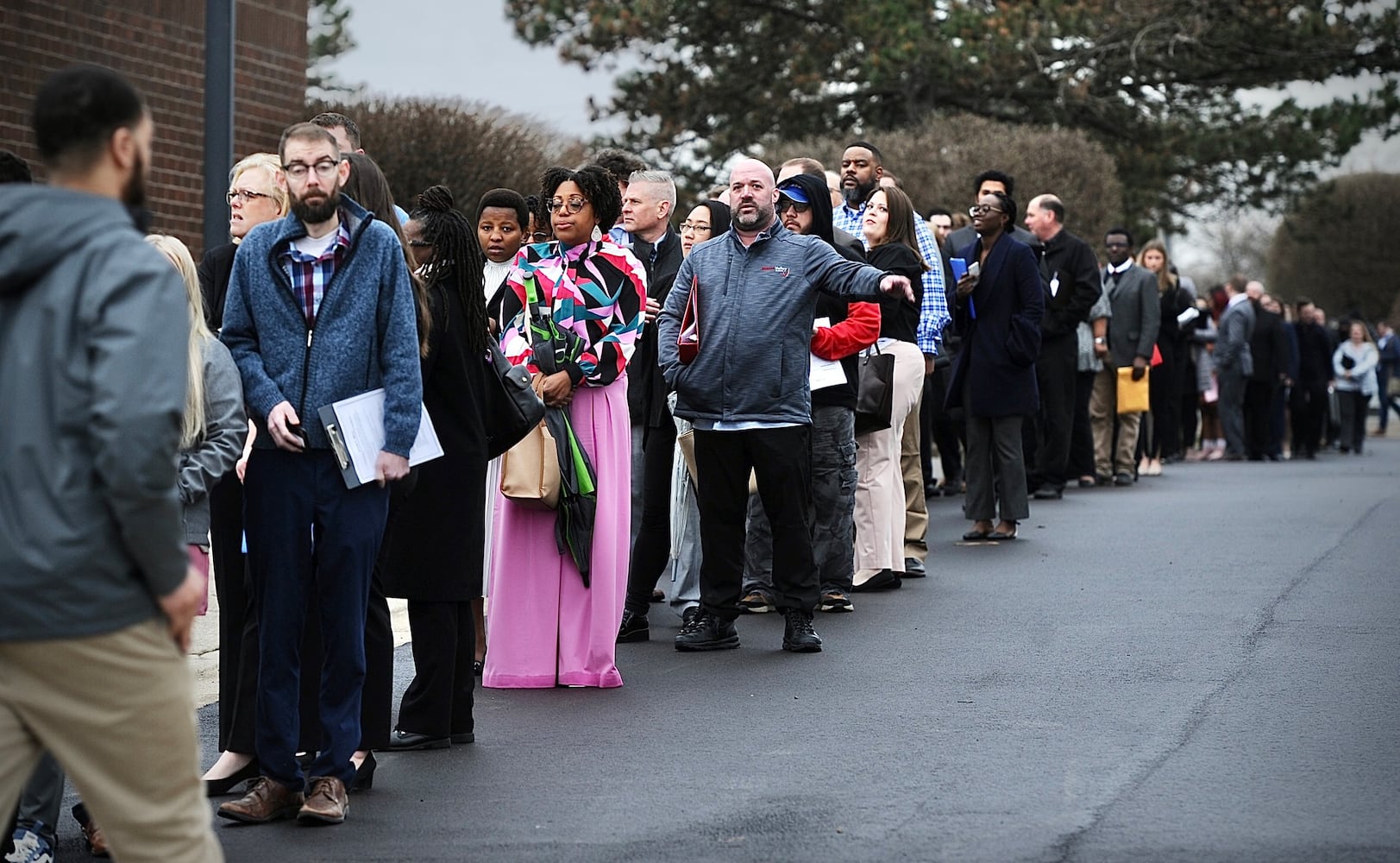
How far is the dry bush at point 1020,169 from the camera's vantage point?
22.7m

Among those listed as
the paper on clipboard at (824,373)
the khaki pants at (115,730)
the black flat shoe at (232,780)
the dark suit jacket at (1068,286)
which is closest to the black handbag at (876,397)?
the paper on clipboard at (824,373)

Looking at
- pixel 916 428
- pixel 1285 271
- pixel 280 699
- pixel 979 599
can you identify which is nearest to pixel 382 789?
pixel 280 699

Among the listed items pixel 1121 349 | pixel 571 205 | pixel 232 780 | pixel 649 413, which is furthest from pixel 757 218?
pixel 1121 349

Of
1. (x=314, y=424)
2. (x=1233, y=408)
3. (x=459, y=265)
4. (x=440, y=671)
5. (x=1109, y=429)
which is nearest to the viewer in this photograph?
(x=314, y=424)

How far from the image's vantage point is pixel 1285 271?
4969 cm

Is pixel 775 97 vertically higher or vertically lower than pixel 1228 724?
higher

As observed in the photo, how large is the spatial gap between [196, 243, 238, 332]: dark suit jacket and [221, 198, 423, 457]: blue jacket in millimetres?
558

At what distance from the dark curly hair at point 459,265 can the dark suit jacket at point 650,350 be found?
266 centimetres

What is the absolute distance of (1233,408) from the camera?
2222 centimetres

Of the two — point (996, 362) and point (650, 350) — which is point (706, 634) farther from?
point (996, 362)

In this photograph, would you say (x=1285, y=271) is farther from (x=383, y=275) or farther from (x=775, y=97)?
(x=383, y=275)

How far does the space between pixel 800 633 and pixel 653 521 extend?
3.09 feet

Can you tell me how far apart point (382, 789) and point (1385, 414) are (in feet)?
95.8

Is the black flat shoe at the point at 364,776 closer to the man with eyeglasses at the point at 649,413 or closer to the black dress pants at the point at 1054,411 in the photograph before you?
the man with eyeglasses at the point at 649,413
